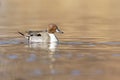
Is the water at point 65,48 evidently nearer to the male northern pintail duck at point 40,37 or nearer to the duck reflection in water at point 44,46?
the duck reflection in water at point 44,46

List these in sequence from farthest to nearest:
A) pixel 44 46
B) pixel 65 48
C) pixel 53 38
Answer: pixel 53 38
pixel 44 46
pixel 65 48

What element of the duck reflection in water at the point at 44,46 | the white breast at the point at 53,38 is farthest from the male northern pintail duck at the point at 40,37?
the duck reflection in water at the point at 44,46

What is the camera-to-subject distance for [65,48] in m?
17.0

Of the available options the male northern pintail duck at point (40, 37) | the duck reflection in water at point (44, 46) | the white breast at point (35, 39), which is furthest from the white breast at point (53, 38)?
the white breast at point (35, 39)

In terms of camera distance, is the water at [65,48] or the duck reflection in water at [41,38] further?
the duck reflection in water at [41,38]

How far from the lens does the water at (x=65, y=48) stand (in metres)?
12.9

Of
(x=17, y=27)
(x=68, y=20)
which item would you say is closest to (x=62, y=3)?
(x=68, y=20)

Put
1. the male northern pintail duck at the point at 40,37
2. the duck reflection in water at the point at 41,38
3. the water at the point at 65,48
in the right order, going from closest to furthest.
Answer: the water at the point at 65,48 → the duck reflection in water at the point at 41,38 → the male northern pintail duck at the point at 40,37

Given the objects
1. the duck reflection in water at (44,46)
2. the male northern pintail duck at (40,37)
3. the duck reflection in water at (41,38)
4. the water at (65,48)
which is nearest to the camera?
the water at (65,48)

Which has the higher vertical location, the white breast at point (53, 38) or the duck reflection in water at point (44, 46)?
the white breast at point (53, 38)

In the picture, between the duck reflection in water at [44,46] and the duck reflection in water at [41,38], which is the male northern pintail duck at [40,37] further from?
the duck reflection in water at [44,46]

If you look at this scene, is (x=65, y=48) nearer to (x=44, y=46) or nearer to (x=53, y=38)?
(x=44, y=46)

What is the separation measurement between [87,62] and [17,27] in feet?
33.1

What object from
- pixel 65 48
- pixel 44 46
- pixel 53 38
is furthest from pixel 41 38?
pixel 65 48
